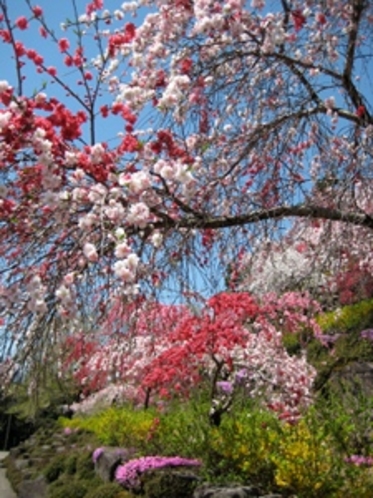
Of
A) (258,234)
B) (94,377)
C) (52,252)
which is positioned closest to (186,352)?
(258,234)

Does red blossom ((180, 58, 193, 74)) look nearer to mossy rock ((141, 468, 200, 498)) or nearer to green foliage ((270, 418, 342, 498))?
green foliage ((270, 418, 342, 498))

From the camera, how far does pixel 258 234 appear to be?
505 centimetres

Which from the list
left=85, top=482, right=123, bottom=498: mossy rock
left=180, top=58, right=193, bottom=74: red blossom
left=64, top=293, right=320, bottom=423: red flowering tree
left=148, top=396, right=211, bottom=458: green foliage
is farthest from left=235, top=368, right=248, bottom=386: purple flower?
left=180, top=58, right=193, bottom=74: red blossom

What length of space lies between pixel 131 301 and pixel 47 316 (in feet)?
1.88

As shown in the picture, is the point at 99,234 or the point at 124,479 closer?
the point at 99,234

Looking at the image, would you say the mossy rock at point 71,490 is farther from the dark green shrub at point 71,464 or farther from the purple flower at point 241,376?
the purple flower at point 241,376

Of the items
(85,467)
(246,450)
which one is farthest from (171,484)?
(85,467)

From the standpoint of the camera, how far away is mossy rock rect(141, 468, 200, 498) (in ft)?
22.3

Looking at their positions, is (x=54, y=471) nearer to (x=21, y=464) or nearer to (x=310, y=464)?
(x=21, y=464)

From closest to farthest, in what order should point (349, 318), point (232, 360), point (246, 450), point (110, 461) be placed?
point (246, 450) → point (232, 360) → point (110, 461) → point (349, 318)

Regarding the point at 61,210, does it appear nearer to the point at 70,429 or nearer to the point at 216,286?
the point at 216,286

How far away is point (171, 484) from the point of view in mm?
6914

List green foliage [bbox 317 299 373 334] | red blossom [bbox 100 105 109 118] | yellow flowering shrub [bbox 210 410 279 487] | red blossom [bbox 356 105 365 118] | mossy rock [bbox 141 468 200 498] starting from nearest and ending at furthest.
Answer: red blossom [bbox 100 105 109 118] < red blossom [bbox 356 105 365 118] < yellow flowering shrub [bbox 210 410 279 487] < mossy rock [bbox 141 468 200 498] < green foliage [bbox 317 299 373 334]

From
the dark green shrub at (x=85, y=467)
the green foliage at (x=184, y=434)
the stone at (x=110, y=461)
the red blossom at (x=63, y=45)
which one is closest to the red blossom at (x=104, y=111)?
the red blossom at (x=63, y=45)
